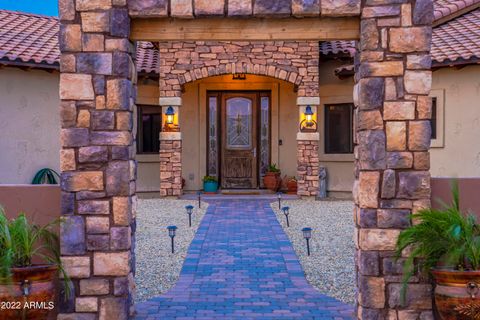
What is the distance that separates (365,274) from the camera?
4621 millimetres

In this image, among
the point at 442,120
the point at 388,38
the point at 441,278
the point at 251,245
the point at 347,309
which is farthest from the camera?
the point at 442,120

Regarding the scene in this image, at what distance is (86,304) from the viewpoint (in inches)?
183

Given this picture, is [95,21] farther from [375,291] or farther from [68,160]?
[375,291]

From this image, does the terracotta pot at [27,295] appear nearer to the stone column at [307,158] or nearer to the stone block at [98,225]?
the stone block at [98,225]

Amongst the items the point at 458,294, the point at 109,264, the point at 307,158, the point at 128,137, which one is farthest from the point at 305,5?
the point at 307,158

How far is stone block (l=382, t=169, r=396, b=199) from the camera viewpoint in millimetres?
4594

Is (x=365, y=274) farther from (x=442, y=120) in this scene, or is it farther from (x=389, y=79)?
(x=442, y=120)

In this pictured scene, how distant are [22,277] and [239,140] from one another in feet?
38.2

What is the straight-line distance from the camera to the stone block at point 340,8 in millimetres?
4594

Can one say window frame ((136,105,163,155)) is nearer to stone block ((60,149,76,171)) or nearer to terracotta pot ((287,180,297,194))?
terracotta pot ((287,180,297,194))

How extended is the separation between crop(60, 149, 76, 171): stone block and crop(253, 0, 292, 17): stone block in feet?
6.81

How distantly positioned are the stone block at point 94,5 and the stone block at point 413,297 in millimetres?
3542

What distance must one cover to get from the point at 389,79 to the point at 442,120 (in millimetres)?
8460

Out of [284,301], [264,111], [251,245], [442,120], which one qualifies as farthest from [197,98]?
[284,301]
